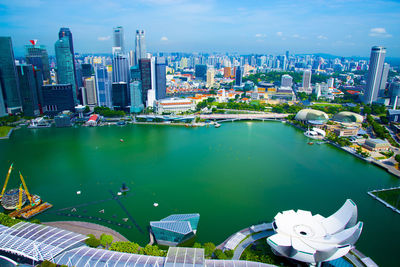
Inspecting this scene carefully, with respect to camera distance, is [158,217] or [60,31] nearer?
[158,217]

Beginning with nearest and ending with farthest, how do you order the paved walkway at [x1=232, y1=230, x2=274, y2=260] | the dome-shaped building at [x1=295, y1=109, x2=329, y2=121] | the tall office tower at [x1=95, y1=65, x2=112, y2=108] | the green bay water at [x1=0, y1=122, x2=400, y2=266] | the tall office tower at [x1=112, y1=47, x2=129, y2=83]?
the paved walkway at [x1=232, y1=230, x2=274, y2=260]
the green bay water at [x1=0, y1=122, x2=400, y2=266]
the dome-shaped building at [x1=295, y1=109, x2=329, y2=121]
the tall office tower at [x1=95, y1=65, x2=112, y2=108]
the tall office tower at [x1=112, y1=47, x2=129, y2=83]

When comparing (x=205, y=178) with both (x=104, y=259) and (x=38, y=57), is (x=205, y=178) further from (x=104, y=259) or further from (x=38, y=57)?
(x=38, y=57)

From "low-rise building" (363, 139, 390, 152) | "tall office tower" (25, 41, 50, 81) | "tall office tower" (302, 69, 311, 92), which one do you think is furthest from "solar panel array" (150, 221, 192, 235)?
"tall office tower" (302, 69, 311, 92)

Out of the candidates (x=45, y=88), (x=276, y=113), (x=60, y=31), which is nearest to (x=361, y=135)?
(x=276, y=113)

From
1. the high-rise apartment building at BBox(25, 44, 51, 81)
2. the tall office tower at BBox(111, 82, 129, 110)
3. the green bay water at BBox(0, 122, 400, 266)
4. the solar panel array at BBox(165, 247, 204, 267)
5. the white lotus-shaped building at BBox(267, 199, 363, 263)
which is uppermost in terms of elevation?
the high-rise apartment building at BBox(25, 44, 51, 81)

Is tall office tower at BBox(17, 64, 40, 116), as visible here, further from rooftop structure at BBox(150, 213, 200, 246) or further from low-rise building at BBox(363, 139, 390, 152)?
low-rise building at BBox(363, 139, 390, 152)

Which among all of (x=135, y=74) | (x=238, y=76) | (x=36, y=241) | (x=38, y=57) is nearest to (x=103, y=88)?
(x=135, y=74)

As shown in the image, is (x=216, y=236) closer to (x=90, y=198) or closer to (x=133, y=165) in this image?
(x=90, y=198)

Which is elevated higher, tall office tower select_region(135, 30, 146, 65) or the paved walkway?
tall office tower select_region(135, 30, 146, 65)
